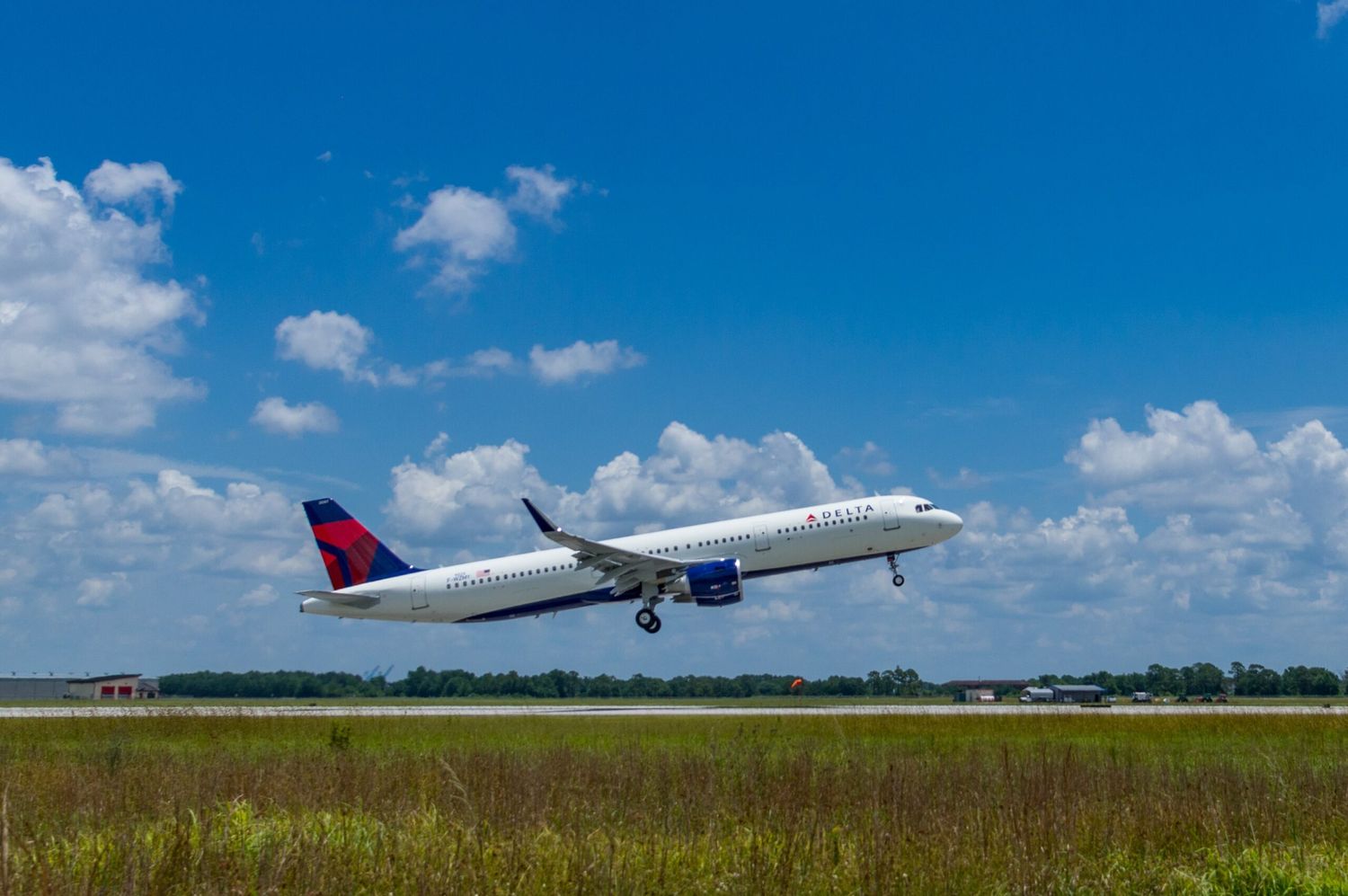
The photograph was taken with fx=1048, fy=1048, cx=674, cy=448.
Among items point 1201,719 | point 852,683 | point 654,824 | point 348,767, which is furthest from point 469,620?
point 852,683

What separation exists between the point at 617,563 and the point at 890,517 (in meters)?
13.2

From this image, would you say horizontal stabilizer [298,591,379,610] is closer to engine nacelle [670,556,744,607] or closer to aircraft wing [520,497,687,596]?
aircraft wing [520,497,687,596]

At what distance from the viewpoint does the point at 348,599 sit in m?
55.2

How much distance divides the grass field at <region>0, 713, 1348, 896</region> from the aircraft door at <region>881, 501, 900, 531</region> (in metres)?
28.5

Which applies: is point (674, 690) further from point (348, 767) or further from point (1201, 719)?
point (348, 767)

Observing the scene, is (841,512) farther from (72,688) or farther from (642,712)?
(72,688)

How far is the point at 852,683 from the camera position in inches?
4102

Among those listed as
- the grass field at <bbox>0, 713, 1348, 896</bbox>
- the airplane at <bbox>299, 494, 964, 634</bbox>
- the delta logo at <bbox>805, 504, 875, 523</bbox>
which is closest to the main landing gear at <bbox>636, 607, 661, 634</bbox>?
the airplane at <bbox>299, 494, 964, 634</bbox>

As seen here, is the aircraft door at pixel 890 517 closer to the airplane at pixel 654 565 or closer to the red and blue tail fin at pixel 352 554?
the airplane at pixel 654 565

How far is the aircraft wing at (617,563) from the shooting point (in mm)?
48469

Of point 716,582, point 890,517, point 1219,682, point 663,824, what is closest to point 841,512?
point 890,517

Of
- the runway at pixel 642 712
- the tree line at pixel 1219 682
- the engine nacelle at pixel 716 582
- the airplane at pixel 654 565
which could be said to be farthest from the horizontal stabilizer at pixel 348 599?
the tree line at pixel 1219 682

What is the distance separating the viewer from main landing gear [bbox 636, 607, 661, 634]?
51.8 metres

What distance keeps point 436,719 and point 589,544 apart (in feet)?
43.7
